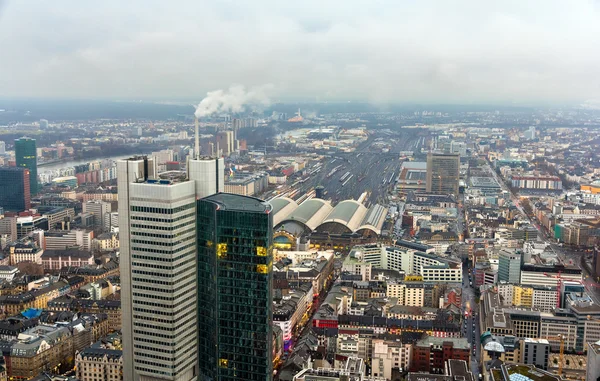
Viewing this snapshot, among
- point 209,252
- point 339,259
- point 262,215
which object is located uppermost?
point 262,215

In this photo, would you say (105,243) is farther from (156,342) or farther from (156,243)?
(156,243)

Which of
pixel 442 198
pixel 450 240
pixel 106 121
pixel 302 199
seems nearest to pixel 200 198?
pixel 450 240

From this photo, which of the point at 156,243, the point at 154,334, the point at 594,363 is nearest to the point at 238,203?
the point at 156,243

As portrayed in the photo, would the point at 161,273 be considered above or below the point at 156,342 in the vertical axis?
above

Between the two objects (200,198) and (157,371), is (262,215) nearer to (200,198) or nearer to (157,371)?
(200,198)

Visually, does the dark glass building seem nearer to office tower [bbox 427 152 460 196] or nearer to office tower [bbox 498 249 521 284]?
office tower [bbox 498 249 521 284]

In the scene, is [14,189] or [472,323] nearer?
[472,323]
